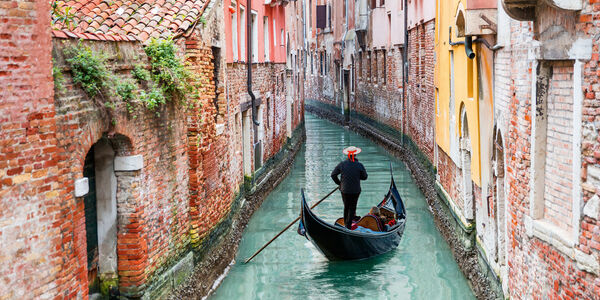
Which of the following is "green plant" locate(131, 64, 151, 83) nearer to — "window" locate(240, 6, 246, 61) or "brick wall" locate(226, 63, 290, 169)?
"brick wall" locate(226, 63, 290, 169)

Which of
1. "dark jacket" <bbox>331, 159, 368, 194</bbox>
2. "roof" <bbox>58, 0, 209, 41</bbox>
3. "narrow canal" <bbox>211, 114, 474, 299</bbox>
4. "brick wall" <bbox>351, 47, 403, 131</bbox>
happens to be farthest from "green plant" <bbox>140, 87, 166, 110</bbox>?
"brick wall" <bbox>351, 47, 403, 131</bbox>

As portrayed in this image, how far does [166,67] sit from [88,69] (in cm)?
169

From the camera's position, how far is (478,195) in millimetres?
9016

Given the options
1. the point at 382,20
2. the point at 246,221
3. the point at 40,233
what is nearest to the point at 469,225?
the point at 246,221

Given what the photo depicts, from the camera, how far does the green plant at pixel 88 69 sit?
518 centimetres

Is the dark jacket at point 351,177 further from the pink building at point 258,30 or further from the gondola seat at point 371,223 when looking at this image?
the pink building at point 258,30

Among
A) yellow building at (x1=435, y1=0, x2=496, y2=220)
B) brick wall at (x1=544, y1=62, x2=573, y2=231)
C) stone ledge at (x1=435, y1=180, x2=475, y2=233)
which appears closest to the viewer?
brick wall at (x1=544, y1=62, x2=573, y2=231)

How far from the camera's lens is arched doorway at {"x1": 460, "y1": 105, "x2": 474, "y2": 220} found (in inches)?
375

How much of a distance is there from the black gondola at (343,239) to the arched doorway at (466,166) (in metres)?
1.22

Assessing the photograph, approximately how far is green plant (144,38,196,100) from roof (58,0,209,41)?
47 centimetres

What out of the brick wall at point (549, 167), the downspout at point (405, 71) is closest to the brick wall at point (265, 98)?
the downspout at point (405, 71)

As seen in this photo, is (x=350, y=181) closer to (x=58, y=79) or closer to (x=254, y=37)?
(x=254, y=37)

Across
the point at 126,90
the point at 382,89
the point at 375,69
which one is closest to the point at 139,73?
the point at 126,90

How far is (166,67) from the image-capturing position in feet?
22.9
